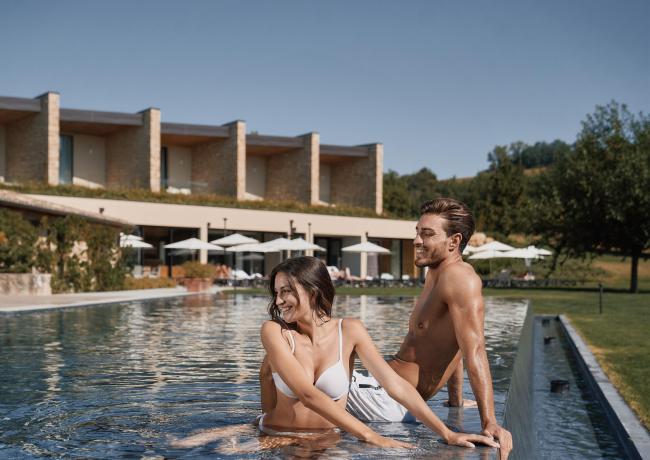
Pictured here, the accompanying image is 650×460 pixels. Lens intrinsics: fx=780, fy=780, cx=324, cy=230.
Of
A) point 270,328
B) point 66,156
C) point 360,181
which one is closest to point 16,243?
point 66,156

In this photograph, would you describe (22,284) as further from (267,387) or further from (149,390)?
(267,387)

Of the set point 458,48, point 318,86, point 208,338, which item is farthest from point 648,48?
point 208,338

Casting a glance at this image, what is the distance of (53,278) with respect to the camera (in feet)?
77.8

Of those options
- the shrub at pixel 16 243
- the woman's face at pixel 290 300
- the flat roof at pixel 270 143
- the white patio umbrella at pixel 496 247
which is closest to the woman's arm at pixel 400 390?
the woman's face at pixel 290 300

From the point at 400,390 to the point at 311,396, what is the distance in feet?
1.36

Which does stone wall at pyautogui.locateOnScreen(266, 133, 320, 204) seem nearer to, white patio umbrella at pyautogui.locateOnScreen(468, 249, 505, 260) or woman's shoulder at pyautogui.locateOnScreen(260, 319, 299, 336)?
white patio umbrella at pyautogui.locateOnScreen(468, 249, 505, 260)

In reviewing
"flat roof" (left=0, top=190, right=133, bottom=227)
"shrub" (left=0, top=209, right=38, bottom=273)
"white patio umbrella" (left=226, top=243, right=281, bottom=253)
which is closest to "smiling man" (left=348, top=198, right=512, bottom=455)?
"flat roof" (left=0, top=190, right=133, bottom=227)

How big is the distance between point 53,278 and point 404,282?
18.0 metres

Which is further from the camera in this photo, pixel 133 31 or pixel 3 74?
pixel 3 74

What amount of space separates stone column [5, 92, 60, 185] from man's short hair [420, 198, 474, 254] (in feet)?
118

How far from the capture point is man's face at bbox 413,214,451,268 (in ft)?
12.6

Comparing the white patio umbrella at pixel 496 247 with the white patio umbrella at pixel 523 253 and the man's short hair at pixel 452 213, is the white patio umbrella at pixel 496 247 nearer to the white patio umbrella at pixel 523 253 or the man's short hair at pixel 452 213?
the white patio umbrella at pixel 523 253

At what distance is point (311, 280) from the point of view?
359 centimetres

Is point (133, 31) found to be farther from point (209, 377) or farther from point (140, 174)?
point (209, 377)
